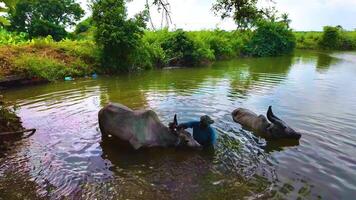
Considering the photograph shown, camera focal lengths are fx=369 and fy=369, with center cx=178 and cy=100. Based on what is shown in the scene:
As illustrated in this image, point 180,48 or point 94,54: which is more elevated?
point 180,48

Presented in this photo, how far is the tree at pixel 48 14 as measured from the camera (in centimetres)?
3440

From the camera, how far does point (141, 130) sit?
429 inches

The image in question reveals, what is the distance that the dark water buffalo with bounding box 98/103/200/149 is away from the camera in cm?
1074

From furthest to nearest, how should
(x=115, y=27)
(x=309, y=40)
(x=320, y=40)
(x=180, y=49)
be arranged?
(x=309, y=40)
(x=320, y=40)
(x=180, y=49)
(x=115, y=27)

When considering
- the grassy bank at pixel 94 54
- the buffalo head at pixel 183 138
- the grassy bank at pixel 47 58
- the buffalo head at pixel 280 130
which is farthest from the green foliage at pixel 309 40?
the buffalo head at pixel 183 138

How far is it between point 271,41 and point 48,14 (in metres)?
28.5

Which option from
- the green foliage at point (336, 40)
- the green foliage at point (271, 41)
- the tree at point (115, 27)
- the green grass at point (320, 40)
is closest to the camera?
the tree at point (115, 27)

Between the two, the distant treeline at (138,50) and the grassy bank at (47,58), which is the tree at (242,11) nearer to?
the distant treeline at (138,50)

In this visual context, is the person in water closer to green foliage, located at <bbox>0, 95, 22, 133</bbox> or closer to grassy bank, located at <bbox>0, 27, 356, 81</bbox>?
green foliage, located at <bbox>0, 95, 22, 133</bbox>

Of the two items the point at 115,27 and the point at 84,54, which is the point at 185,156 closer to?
the point at 115,27

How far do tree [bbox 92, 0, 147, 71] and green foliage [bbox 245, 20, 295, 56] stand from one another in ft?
78.5

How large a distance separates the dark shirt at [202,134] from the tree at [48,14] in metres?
26.3

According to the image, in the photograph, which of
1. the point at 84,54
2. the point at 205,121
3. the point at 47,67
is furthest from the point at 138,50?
the point at 205,121

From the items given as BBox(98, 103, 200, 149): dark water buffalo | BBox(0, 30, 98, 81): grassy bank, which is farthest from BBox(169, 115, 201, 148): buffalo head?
BBox(0, 30, 98, 81): grassy bank
